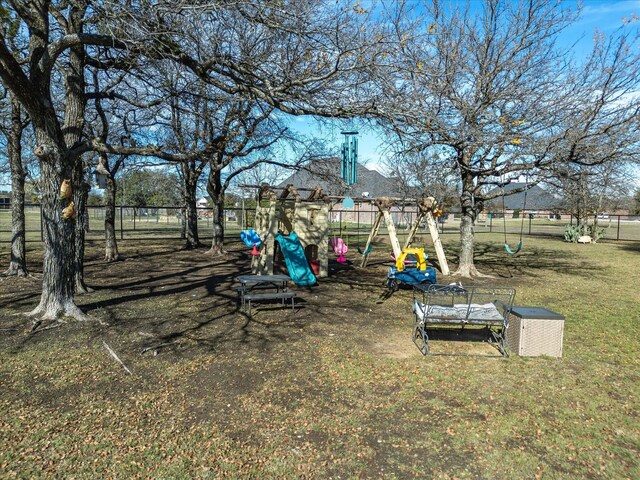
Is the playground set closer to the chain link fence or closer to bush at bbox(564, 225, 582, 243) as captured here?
the chain link fence

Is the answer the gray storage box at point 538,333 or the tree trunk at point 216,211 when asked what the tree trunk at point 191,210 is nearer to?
the tree trunk at point 216,211

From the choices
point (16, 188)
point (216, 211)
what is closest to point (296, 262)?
point (16, 188)

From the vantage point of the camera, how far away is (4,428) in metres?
3.63

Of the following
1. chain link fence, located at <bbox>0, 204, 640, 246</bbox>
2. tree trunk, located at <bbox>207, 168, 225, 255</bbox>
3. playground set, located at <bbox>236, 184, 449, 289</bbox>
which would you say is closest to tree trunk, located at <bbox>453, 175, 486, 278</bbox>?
playground set, located at <bbox>236, 184, 449, 289</bbox>

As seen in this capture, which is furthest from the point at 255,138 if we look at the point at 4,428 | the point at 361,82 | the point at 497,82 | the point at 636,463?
the point at 636,463

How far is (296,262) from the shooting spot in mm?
10695

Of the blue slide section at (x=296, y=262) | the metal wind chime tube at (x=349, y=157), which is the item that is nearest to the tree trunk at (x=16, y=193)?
the blue slide section at (x=296, y=262)

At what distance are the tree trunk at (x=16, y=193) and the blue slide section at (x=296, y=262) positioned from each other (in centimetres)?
648

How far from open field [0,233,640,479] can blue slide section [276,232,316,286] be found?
8.00ft

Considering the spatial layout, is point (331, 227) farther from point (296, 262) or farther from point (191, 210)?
point (296, 262)

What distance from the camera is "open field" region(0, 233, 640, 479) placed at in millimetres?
3271

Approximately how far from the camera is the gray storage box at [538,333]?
5551mm

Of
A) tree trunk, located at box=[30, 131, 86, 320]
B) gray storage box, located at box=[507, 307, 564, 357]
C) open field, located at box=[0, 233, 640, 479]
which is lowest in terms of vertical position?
open field, located at box=[0, 233, 640, 479]

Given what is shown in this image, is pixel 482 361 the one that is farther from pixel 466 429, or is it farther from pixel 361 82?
pixel 361 82
